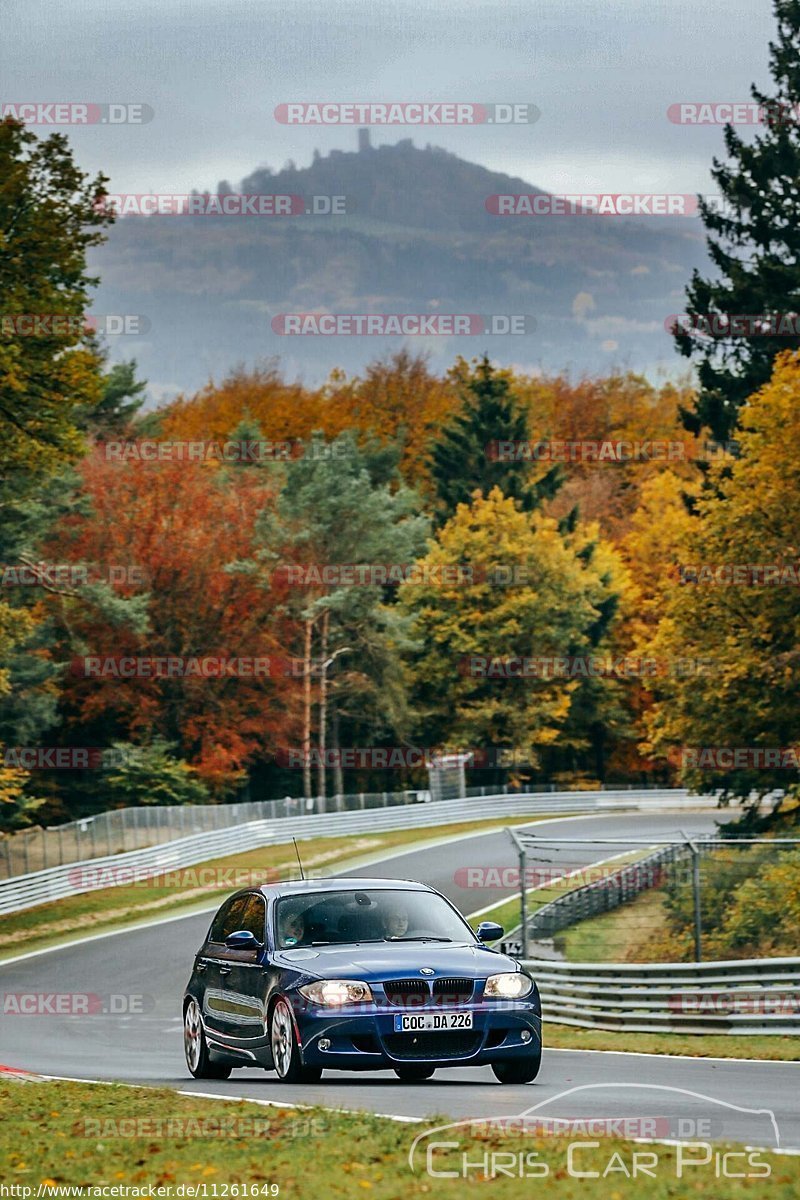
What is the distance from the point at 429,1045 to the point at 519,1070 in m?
0.88

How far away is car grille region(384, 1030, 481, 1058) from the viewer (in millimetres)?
12641

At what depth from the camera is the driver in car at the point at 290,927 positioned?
13.8m

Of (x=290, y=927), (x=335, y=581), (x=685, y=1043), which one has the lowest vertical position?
(x=685, y=1043)

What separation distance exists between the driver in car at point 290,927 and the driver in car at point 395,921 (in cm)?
64

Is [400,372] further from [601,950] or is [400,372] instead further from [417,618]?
[601,950]

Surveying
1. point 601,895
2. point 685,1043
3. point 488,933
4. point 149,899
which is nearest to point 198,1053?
point 488,933

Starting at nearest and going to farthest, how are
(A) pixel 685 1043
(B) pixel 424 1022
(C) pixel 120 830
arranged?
(B) pixel 424 1022 < (A) pixel 685 1043 < (C) pixel 120 830

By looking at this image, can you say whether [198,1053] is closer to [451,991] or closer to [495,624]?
[451,991]

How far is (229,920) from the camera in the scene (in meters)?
15.1

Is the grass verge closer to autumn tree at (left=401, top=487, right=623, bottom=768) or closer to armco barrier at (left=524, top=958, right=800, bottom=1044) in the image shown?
armco barrier at (left=524, top=958, right=800, bottom=1044)

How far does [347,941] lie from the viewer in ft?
45.1

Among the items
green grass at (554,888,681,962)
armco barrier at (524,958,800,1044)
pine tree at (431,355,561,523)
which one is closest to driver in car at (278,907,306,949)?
armco barrier at (524,958,800,1044)

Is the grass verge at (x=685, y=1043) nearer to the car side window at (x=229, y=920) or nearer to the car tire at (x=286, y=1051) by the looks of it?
the car side window at (x=229, y=920)

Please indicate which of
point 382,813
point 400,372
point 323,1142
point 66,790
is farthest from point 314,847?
point 400,372
